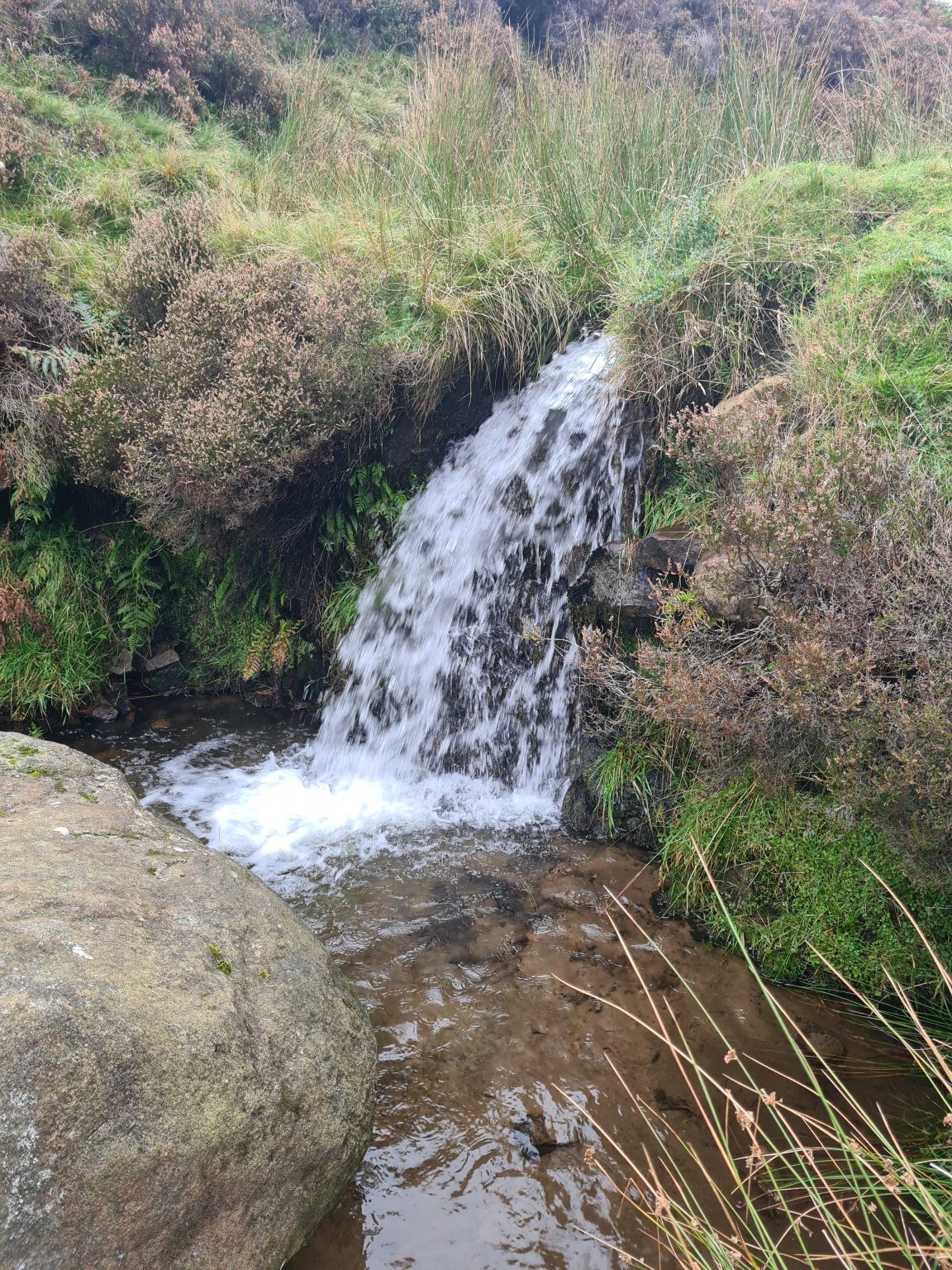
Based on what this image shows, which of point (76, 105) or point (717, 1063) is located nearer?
point (717, 1063)

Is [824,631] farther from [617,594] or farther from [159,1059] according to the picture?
[159,1059]

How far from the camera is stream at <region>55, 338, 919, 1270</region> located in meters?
2.54

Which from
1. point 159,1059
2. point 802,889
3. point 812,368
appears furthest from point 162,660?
point 812,368

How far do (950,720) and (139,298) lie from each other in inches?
231

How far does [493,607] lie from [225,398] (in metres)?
2.17

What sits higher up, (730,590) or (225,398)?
(225,398)

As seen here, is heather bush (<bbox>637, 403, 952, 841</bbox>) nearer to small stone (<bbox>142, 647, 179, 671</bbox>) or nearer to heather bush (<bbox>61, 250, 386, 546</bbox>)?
heather bush (<bbox>61, 250, 386, 546</bbox>)

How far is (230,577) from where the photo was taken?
239 inches

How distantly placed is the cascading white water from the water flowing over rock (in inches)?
0.4

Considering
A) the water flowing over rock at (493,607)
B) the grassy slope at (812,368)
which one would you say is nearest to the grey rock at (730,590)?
the grassy slope at (812,368)

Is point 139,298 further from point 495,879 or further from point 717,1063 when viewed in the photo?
point 717,1063

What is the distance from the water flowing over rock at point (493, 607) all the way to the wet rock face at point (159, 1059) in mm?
2432

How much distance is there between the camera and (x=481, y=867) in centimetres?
418

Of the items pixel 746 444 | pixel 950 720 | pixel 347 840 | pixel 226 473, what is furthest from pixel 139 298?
pixel 950 720
